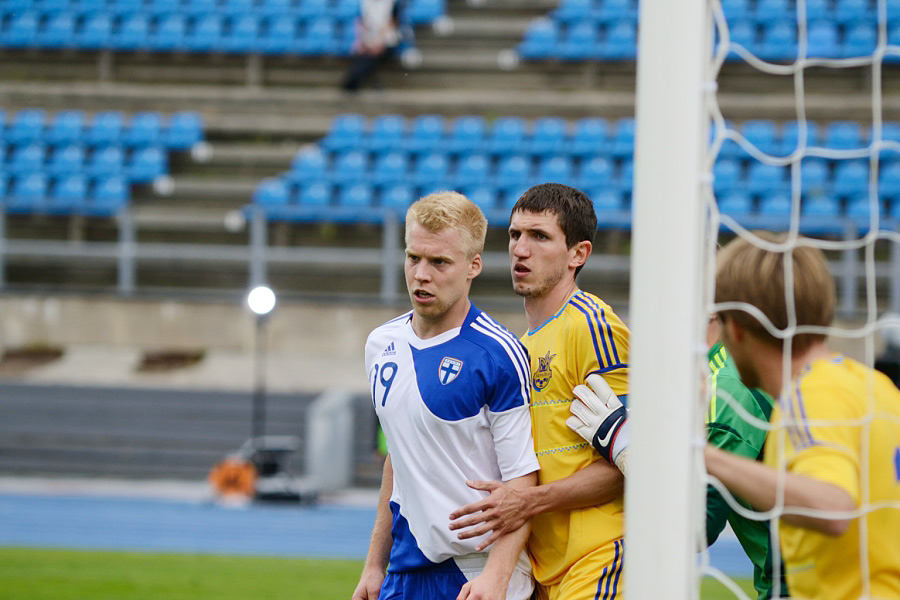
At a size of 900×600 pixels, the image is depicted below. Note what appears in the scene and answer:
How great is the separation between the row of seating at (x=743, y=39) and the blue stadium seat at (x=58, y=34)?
27.9ft

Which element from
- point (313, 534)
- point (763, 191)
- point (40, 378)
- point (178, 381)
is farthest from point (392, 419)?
point (763, 191)

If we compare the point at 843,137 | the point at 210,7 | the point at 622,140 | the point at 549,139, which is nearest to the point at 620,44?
the point at 622,140

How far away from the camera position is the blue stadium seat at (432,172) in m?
15.2

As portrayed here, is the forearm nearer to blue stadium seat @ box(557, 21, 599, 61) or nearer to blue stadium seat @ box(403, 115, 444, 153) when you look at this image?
blue stadium seat @ box(403, 115, 444, 153)

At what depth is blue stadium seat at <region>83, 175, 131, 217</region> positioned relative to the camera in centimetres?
1515

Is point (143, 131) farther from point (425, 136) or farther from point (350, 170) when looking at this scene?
point (425, 136)

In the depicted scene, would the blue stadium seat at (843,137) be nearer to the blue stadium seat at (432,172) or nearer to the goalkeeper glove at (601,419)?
the blue stadium seat at (432,172)

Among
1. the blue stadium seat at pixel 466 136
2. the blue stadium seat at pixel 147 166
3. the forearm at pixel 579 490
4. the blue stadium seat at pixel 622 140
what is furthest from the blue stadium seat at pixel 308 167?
the forearm at pixel 579 490

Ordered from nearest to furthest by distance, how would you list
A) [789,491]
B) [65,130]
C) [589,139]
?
[789,491] < [589,139] < [65,130]

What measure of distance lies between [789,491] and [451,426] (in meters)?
1.16

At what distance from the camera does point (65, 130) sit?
54.7 feet

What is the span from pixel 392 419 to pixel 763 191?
13.1 metres

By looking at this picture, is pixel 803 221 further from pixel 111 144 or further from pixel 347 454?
pixel 111 144

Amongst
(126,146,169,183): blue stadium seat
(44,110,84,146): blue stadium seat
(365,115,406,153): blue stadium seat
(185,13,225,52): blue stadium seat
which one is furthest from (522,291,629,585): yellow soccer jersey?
(185,13,225,52): blue stadium seat
